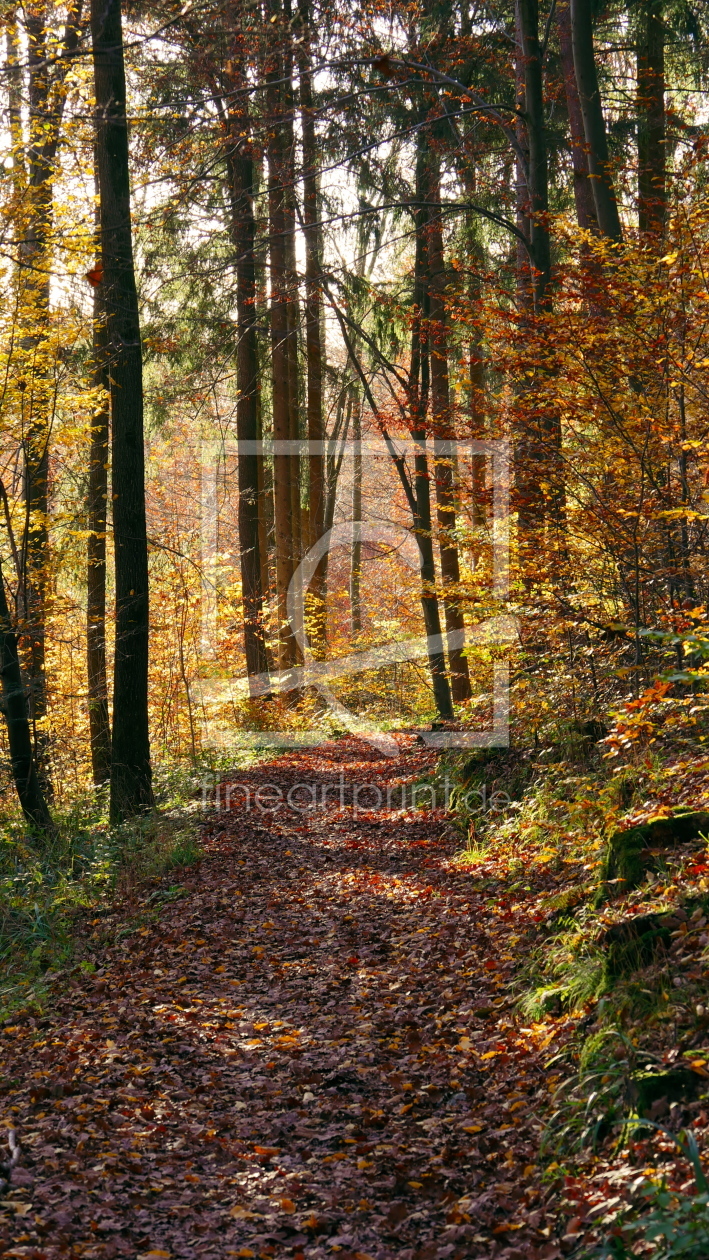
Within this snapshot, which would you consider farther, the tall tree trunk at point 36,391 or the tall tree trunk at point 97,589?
the tall tree trunk at point 97,589

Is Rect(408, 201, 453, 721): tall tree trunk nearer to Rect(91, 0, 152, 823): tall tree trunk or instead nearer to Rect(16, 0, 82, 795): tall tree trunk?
Rect(91, 0, 152, 823): tall tree trunk

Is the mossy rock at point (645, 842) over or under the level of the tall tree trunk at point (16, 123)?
under

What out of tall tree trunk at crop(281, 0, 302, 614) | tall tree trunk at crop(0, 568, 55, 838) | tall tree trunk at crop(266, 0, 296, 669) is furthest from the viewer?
tall tree trunk at crop(266, 0, 296, 669)

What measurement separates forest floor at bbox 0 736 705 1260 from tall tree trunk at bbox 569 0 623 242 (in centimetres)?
673

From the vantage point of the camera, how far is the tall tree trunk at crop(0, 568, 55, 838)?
8.84m

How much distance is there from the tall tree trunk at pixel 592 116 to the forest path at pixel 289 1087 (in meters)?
6.77

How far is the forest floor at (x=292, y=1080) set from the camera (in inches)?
135

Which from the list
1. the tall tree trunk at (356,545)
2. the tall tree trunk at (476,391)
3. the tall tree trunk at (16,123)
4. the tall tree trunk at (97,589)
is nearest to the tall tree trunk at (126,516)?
the tall tree trunk at (16,123)

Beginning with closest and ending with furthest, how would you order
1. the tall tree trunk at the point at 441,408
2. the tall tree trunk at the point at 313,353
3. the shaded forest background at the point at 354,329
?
the shaded forest background at the point at 354,329 < the tall tree trunk at the point at 441,408 < the tall tree trunk at the point at 313,353

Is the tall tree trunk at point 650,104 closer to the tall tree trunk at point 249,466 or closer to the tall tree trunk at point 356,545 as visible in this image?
the tall tree trunk at point 249,466

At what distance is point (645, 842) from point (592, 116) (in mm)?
7786

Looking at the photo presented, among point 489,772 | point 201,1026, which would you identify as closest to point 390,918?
point 201,1026

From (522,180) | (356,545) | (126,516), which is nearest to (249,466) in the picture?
(522,180)

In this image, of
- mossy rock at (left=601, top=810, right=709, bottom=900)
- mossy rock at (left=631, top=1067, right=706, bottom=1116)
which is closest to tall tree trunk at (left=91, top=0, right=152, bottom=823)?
mossy rock at (left=601, top=810, right=709, bottom=900)
